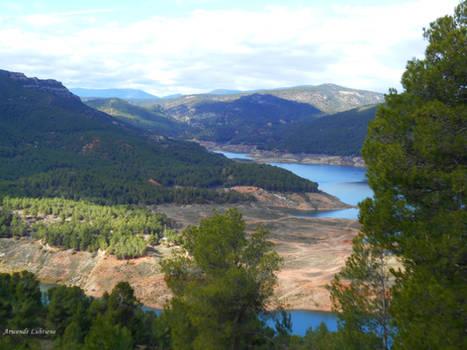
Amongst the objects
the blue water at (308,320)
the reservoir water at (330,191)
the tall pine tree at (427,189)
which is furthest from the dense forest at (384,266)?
the reservoir water at (330,191)

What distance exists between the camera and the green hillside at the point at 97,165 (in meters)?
95.8

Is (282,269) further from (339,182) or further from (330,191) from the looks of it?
(339,182)

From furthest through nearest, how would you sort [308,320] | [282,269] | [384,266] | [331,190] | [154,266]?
[331,190] < [282,269] < [154,266] < [308,320] < [384,266]

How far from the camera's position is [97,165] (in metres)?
119

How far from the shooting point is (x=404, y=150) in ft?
37.9

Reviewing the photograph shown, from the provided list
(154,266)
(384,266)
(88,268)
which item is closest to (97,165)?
(88,268)

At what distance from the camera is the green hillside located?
3772 inches

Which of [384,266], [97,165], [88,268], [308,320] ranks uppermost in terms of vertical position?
[384,266]

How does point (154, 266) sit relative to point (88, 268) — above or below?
above

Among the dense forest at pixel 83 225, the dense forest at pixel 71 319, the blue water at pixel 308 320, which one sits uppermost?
the dense forest at pixel 71 319

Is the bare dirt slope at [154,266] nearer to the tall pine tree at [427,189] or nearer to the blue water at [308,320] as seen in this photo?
the blue water at [308,320]

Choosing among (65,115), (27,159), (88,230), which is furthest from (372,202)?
(65,115)

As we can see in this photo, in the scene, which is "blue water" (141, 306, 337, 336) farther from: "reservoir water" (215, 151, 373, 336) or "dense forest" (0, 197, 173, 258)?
"dense forest" (0, 197, 173, 258)

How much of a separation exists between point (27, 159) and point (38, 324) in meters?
105
